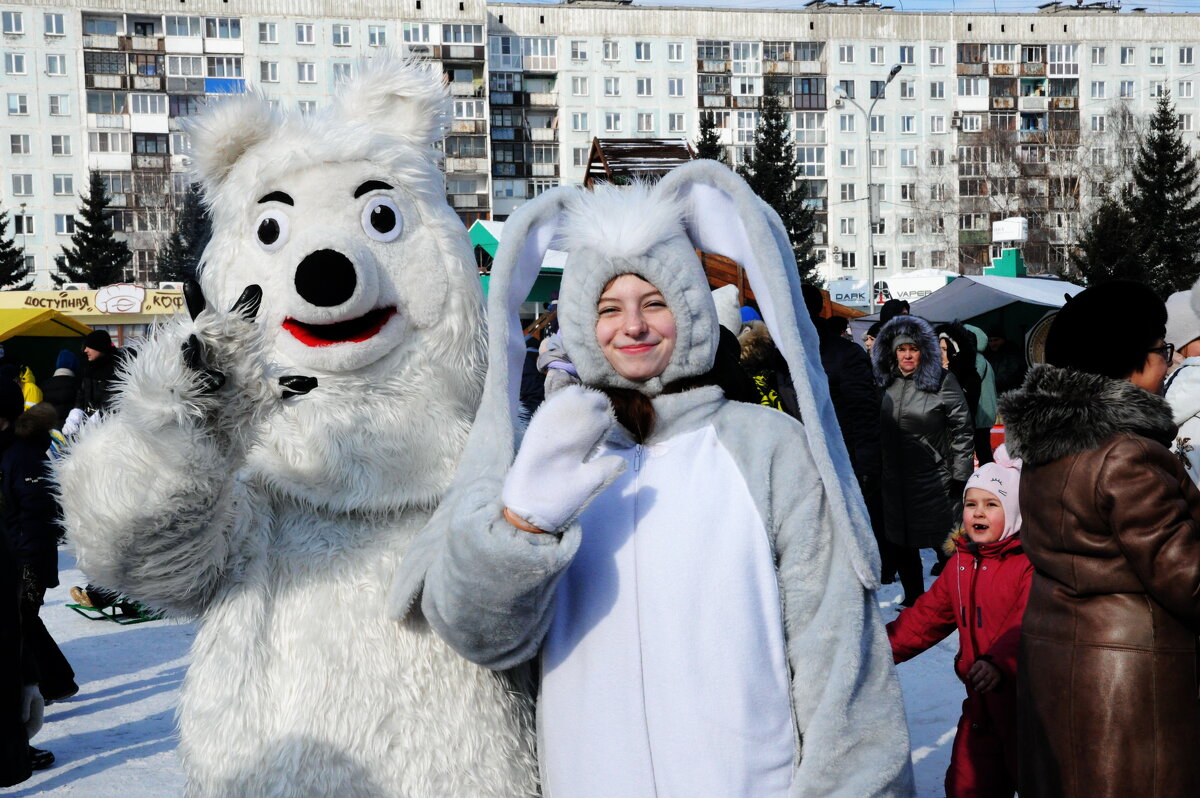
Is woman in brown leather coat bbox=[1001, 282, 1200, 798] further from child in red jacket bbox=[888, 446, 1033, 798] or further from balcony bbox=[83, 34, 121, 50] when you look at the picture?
balcony bbox=[83, 34, 121, 50]

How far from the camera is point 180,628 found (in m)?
7.06

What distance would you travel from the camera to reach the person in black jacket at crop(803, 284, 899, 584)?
22.1ft

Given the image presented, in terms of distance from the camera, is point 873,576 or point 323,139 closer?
point 873,576

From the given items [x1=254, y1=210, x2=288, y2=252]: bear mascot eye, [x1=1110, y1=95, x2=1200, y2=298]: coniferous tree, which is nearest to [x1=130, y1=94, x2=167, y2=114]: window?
[x1=1110, y1=95, x2=1200, y2=298]: coniferous tree

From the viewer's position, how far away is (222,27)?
54.5 meters

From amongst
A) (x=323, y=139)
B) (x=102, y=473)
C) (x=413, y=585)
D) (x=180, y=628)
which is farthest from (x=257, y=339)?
(x=180, y=628)

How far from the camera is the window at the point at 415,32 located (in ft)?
182

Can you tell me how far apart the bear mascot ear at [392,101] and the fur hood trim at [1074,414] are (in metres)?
1.62

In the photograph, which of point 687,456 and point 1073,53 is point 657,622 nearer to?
point 687,456

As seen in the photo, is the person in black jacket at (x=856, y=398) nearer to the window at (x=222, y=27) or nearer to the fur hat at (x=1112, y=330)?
the fur hat at (x=1112, y=330)

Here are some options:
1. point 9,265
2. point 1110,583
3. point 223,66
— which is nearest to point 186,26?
point 223,66

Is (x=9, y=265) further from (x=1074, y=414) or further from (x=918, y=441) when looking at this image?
(x=1074, y=414)

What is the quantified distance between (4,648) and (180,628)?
4285 mm

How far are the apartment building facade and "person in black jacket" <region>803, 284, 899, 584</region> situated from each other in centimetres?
4669
